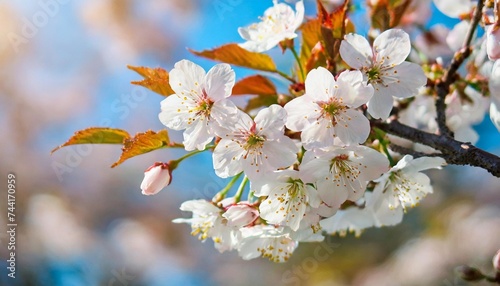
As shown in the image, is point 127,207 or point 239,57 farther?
point 127,207

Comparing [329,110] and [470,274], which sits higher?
[329,110]

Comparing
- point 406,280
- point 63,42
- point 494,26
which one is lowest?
point 406,280

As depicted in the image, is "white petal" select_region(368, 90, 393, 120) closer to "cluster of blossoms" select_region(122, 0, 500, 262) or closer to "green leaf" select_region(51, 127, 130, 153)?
"cluster of blossoms" select_region(122, 0, 500, 262)

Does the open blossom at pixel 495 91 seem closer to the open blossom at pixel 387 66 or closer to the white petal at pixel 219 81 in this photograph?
the open blossom at pixel 387 66

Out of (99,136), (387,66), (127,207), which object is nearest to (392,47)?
(387,66)

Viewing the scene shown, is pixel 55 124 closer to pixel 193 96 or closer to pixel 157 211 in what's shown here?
pixel 157 211

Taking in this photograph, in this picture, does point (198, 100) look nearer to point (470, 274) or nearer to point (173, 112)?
point (173, 112)

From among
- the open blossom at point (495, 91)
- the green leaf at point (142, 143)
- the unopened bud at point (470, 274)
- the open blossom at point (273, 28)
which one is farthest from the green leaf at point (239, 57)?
the unopened bud at point (470, 274)

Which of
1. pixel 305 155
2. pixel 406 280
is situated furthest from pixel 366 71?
pixel 406 280
